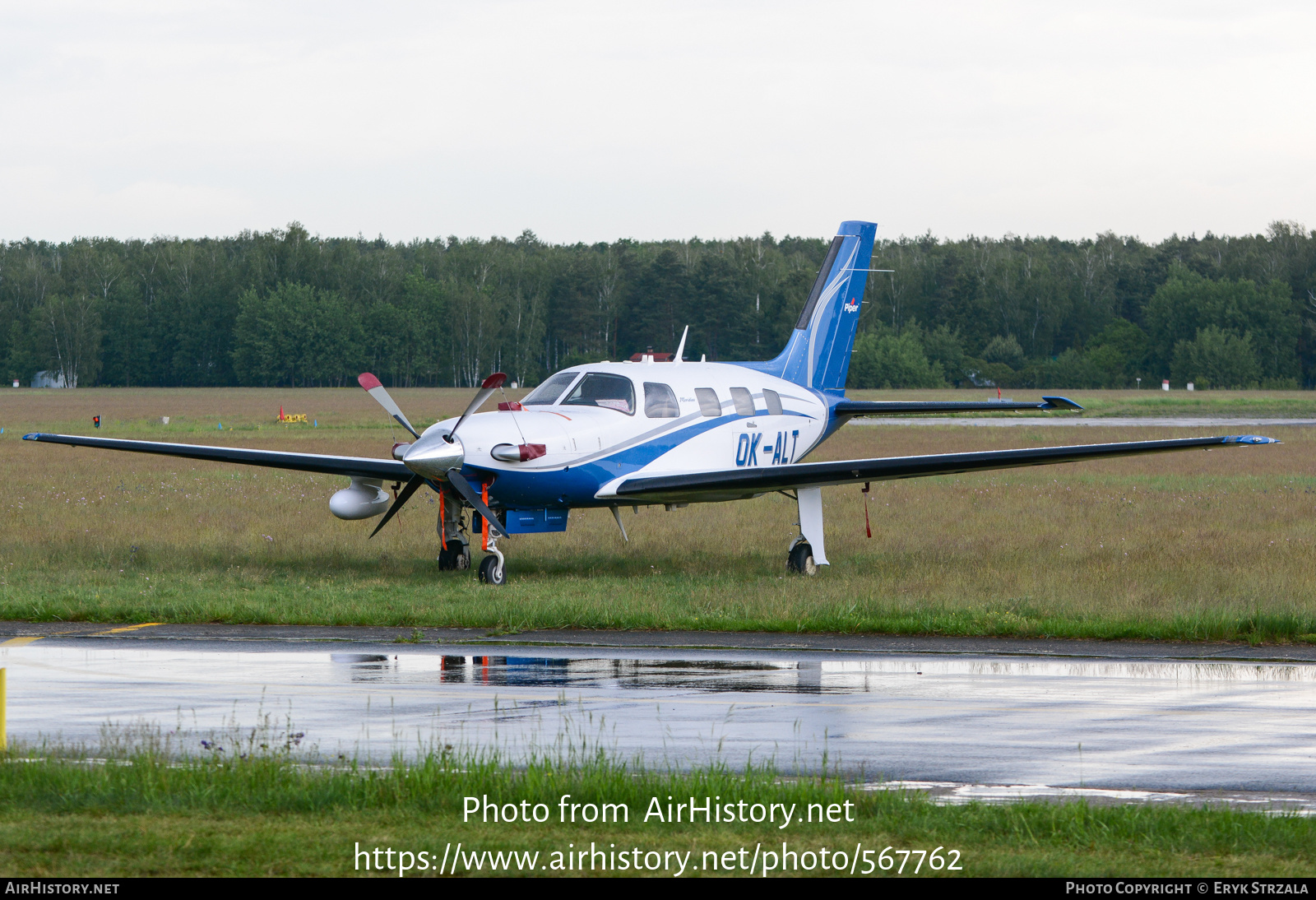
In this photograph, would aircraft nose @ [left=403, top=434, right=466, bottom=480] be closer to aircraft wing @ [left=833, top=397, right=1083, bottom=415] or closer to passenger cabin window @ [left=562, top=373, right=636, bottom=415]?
passenger cabin window @ [left=562, top=373, right=636, bottom=415]

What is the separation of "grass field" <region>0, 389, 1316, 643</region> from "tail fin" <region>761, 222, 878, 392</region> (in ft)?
9.33

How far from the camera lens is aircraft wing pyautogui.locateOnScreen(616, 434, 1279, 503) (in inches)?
762

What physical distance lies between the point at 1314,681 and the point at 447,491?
11.0 m

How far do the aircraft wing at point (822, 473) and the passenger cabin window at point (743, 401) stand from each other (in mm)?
1559

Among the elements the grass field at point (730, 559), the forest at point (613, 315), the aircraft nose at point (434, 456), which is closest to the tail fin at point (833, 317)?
the grass field at point (730, 559)

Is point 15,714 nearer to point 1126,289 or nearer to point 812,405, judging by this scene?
point 812,405

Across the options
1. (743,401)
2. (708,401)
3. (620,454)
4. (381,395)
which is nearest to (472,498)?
(381,395)

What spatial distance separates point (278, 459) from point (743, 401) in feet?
22.4

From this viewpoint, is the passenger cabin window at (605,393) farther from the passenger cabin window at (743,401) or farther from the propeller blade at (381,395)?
the propeller blade at (381,395)

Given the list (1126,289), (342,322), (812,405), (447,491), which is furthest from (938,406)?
(1126,289)

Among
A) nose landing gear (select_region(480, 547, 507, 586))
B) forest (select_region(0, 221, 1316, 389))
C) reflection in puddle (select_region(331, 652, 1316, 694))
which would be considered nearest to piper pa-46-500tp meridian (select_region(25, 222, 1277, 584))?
nose landing gear (select_region(480, 547, 507, 586))

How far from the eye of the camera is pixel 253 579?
1970 centimetres

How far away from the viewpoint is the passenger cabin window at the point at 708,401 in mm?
21375

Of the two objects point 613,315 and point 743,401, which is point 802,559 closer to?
point 743,401
